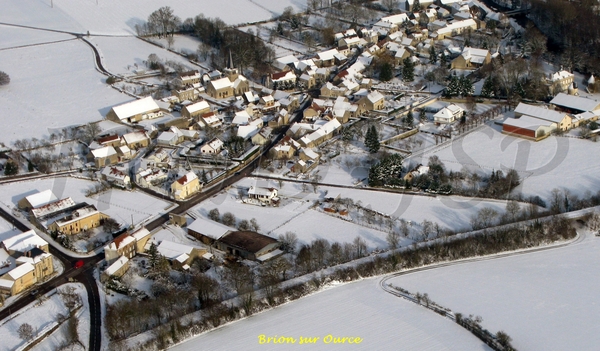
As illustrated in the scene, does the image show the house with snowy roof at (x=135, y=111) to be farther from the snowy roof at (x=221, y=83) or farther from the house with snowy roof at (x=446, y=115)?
the house with snowy roof at (x=446, y=115)

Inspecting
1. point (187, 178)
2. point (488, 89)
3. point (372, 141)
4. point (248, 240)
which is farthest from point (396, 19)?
point (248, 240)

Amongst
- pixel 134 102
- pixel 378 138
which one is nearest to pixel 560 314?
pixel 378 138

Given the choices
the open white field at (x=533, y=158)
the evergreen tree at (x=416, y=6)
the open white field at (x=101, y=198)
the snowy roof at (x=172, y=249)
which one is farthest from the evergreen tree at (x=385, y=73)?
the snowy roof at (x=172, y=249)

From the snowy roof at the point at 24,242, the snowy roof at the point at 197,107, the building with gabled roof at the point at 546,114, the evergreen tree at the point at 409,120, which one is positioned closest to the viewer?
the snowy roof at the point at 24,242

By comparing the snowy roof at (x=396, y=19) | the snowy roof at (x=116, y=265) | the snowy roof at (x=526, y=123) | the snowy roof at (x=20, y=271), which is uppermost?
the snowy roof at (x=396, y=19)

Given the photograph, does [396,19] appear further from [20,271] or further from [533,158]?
[20,271]

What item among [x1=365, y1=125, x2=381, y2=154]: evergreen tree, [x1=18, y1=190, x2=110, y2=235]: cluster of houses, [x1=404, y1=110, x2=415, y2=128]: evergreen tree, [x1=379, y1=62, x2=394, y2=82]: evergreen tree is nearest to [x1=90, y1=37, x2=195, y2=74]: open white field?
[x1=379, y1=62, x2=394, y2=82]: evergreen tree
